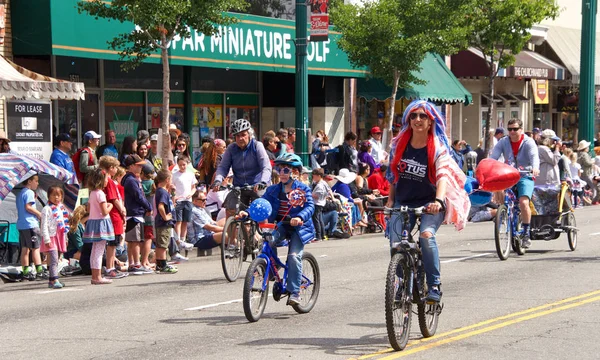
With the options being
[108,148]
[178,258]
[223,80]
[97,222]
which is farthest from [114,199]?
[223,80]

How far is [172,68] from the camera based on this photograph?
24469 millimetres

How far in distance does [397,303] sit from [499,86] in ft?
108

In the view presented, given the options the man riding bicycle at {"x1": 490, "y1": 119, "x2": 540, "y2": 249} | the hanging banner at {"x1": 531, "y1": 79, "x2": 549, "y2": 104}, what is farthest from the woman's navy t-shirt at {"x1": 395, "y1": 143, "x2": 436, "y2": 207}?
the hanging banner at {"x1": 531, "y1": 79, "x2": 549, "y2": 104}

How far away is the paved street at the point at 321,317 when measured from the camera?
27.3 feet

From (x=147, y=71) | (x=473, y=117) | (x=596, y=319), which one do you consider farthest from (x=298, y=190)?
(x=473, y=117)

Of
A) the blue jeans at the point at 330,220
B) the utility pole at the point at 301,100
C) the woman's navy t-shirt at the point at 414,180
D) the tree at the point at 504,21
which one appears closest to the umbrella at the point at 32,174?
the blue jeans at the point at 330,220

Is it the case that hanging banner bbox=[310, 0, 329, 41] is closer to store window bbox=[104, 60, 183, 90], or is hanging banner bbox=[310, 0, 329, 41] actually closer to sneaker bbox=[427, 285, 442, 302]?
store window bbox=[104, 60, 183, 90]

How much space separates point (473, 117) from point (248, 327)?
1198 inches

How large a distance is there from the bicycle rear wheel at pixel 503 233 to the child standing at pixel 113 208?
5194 millimetres

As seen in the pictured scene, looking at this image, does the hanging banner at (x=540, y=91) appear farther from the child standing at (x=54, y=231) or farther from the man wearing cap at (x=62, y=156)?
the child standing at (x=54, y=231)

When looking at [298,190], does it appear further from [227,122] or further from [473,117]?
[473,117]

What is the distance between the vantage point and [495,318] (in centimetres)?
971

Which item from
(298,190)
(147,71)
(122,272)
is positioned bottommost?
(122,272)

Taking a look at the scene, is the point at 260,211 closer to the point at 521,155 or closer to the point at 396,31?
the point at 521,155
